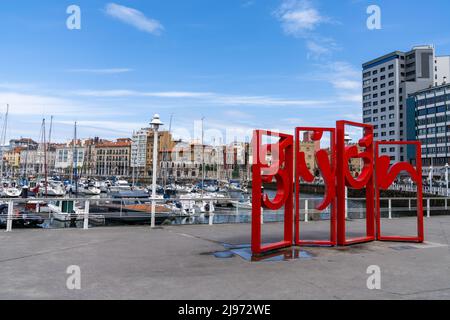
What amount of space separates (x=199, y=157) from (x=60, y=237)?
14506cm

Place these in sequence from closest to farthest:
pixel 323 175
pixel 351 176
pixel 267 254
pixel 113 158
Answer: pixel 267 254, pixel 323 175, pixel 351 176, pixel 113 158

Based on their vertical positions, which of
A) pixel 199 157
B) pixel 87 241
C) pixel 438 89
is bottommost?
pixel 87 241

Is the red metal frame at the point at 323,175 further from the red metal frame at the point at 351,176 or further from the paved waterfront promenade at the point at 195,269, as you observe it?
the paved waterfront promenade at the point at 195,269

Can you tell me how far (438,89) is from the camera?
314ft

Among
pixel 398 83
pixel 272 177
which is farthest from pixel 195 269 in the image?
pixel 398 83

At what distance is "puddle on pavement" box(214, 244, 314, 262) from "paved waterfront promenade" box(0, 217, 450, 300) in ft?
0.87

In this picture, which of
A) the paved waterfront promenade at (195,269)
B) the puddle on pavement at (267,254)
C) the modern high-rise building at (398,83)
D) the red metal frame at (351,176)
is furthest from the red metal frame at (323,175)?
the modern high-rise building at (398,83)

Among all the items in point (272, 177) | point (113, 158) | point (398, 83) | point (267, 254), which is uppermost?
point (398, 83)

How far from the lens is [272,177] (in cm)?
1046

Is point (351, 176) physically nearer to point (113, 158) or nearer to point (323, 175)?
point (323, 175)

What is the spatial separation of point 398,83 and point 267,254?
376 feet
